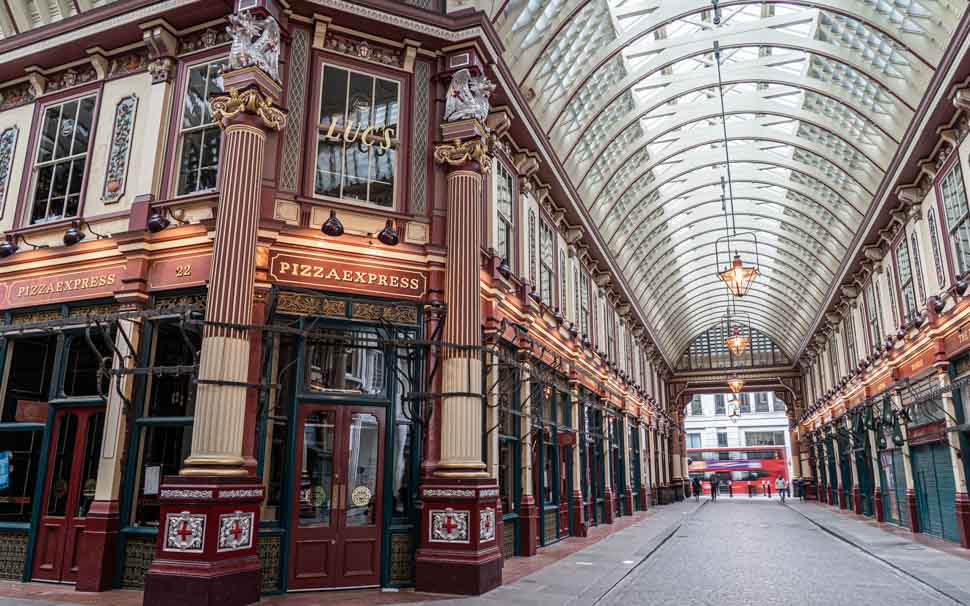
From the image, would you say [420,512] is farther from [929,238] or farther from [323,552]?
[929,238]

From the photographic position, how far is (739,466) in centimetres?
6322

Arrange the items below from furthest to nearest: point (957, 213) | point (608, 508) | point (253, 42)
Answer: point (608, 508), point (957, 213), point (253, 42)

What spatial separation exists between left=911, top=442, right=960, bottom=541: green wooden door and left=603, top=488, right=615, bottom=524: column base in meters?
8.83

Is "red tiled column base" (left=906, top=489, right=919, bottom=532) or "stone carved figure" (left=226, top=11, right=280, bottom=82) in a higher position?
"stone carved figure" (left=226, top=11, right=280, bottom=82)

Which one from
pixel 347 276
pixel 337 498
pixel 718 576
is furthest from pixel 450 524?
pixel 718 576

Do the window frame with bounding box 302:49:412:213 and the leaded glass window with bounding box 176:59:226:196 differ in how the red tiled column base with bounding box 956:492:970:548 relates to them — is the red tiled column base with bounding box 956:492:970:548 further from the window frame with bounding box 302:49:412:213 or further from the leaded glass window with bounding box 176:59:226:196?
the leaded glass window with bounding box 176:59:226:196

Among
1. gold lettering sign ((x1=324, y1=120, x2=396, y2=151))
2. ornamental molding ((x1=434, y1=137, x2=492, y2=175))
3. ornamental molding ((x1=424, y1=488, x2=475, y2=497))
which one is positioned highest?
gold lettering sign ((x1=324, y1=120, x2=396, y2=151))

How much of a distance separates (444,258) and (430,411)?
2.46 metres

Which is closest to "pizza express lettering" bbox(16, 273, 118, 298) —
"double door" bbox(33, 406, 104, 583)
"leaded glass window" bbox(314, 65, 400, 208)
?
"double door" bbox(33, 406, 104, 583)

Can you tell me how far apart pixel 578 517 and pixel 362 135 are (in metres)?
12.0

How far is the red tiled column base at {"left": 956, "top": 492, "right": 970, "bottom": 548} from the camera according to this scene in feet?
50.7

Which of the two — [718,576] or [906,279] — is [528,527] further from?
[906,279]

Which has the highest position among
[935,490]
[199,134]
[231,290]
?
[199,134]

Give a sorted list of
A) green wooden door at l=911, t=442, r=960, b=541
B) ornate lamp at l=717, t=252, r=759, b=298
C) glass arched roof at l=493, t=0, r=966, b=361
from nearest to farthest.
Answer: glass arched roof at l=493, t=0, r=966, b=361 → green wooden door at l=911, t=442, r=960, b=541 → ornate lamp at l=717, t=252, r=759, b=298
